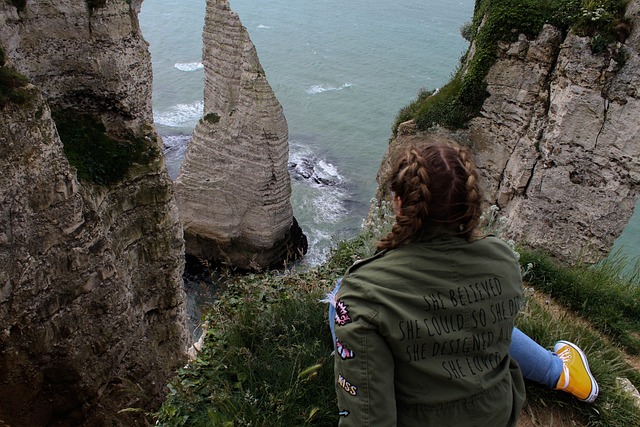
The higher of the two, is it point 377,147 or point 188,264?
point 377,147

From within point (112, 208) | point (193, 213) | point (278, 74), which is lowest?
point (193, 213)

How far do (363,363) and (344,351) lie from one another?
0.09 metres

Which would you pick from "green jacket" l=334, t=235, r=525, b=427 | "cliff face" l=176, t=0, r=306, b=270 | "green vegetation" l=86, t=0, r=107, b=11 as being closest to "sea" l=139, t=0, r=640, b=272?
"cliff face" l=176, t=0, r=306, b=270

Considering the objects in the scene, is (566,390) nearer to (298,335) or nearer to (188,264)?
(298,335)

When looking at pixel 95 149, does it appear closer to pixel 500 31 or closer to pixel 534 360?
pixel 534 360

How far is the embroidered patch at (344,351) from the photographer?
1902mm

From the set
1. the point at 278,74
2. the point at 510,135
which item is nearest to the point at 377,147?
the point at 278,74

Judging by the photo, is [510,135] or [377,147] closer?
[510,135]

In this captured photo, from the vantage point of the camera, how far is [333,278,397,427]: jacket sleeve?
1865 mm

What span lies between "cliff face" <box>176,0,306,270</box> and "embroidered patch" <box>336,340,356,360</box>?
40.2 ft

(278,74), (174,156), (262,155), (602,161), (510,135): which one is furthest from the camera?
(278,74)

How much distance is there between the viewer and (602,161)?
880 cm

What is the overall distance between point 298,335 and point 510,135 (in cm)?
802

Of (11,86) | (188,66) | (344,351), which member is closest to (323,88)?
(188,66)
